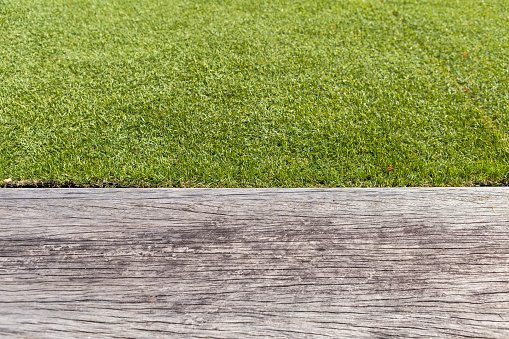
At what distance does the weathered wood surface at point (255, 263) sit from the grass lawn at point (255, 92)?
2.85 ft

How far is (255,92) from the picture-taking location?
344cm

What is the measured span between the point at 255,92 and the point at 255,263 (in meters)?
2.26

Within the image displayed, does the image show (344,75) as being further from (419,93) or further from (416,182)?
(416,182)

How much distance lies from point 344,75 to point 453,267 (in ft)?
8.46

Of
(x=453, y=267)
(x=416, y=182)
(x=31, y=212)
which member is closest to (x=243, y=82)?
(x=416, y=182)

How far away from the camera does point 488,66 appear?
3.79m

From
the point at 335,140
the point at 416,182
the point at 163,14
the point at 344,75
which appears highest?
the point at 163,14

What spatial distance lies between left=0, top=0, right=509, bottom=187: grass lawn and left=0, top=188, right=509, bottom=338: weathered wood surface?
870 mm

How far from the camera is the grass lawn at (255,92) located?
2.71m

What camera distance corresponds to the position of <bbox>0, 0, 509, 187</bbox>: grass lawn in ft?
8.87

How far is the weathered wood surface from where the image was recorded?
126 centimetres

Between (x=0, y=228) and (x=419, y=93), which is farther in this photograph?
(x=419, y=93)

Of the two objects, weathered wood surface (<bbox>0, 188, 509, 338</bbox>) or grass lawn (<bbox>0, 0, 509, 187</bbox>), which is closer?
weathered wood surface (<bbox>0, 188, 509, 338</bbox>)

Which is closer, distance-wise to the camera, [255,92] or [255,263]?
[255,263]
